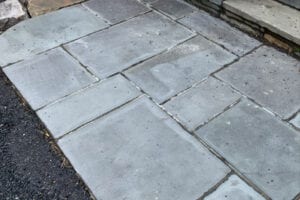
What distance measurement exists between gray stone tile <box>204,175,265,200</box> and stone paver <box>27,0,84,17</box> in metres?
2.75

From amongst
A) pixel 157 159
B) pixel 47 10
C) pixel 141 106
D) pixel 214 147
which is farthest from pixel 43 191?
pixel 47 10

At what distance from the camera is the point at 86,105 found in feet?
9.20

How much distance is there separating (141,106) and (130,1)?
1758 millimetres

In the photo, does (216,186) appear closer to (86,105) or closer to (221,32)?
(86,105)

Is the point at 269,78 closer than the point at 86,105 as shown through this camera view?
No

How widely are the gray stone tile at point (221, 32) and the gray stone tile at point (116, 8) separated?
534mm

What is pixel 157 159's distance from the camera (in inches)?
94.0

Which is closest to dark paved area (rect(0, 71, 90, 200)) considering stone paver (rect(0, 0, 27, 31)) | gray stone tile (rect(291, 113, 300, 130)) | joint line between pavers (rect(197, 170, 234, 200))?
joint line between pavers (rect(197, 170, 234, 200))

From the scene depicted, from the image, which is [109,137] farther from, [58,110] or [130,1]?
[130,1]

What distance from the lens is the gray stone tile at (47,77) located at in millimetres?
2908

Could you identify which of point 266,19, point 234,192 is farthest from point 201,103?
point 266,19

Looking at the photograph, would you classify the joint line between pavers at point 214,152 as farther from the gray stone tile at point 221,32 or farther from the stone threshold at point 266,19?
the stone threshold at point 266,19

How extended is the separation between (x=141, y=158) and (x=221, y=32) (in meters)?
1.75

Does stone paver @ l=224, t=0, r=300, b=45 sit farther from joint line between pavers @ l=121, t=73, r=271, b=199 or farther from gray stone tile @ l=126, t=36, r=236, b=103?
joint line between pavers @ l=121, t=73, r=271, b=199
